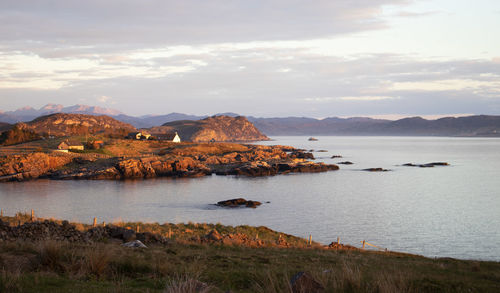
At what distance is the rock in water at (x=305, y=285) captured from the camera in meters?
7.34

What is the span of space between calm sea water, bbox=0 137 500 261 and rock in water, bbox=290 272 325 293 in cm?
2065

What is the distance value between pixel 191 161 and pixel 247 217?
138ft

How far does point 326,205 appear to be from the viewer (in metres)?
44.1

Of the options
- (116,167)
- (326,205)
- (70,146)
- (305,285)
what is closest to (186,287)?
(305,285)

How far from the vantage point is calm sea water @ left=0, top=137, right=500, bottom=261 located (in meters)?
30.6

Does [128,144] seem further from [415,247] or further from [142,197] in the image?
[415,247]

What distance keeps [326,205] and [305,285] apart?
37.6 metres

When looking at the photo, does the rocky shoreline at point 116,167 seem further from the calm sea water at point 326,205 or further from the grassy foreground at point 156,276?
the grassy foreground at point 156,276

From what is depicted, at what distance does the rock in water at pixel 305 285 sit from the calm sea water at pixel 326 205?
20651 millimetres

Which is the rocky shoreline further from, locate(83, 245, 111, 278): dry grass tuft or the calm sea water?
locate(83, 245, 111, 278): dry grass tuft

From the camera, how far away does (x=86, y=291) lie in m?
7.55

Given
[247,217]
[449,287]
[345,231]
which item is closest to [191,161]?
[247,217]

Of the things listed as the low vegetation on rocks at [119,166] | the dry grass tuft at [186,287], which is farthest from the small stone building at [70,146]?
the dry grass tuft at [186,287]

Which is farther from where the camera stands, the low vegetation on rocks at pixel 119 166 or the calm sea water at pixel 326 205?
the low vegetation on rocks at pixel 119 166
